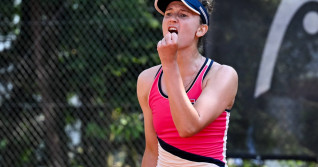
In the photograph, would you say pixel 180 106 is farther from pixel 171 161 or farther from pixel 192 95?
pixel 171 161

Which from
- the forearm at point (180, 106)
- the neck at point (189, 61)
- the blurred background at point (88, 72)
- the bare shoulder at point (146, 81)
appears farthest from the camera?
the blurred background at point (88, 72)

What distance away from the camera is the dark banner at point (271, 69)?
4.36 metres

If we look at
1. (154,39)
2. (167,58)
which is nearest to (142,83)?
(167,58)

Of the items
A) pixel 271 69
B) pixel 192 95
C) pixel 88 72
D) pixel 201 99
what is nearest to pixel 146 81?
pixel 192 95

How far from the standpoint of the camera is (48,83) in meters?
5.27

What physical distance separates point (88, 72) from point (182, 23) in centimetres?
333

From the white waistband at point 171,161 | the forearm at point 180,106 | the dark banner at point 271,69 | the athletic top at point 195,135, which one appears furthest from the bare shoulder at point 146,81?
the dark banner at point 271,69

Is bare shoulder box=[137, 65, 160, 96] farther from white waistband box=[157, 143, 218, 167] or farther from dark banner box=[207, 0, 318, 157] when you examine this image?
dark banner box=[207, 0, 318, 157]

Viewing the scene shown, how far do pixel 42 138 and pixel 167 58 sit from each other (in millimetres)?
3752

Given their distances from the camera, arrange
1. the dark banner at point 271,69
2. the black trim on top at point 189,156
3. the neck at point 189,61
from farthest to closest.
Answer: the dark banner at point 271,69, the neck at point 189,61, the black trim on top at point 189,156

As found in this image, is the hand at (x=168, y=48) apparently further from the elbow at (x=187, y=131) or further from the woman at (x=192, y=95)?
the elbow at (x=187, y=131)

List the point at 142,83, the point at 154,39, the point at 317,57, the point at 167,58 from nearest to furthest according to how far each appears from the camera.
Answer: the point at 167,58 < the point at 142,83 < the point at 317,57 < the point at 154,39

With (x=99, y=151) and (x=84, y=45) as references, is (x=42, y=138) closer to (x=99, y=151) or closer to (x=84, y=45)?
(x=99, y=151)

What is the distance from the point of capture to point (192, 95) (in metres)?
1.97
